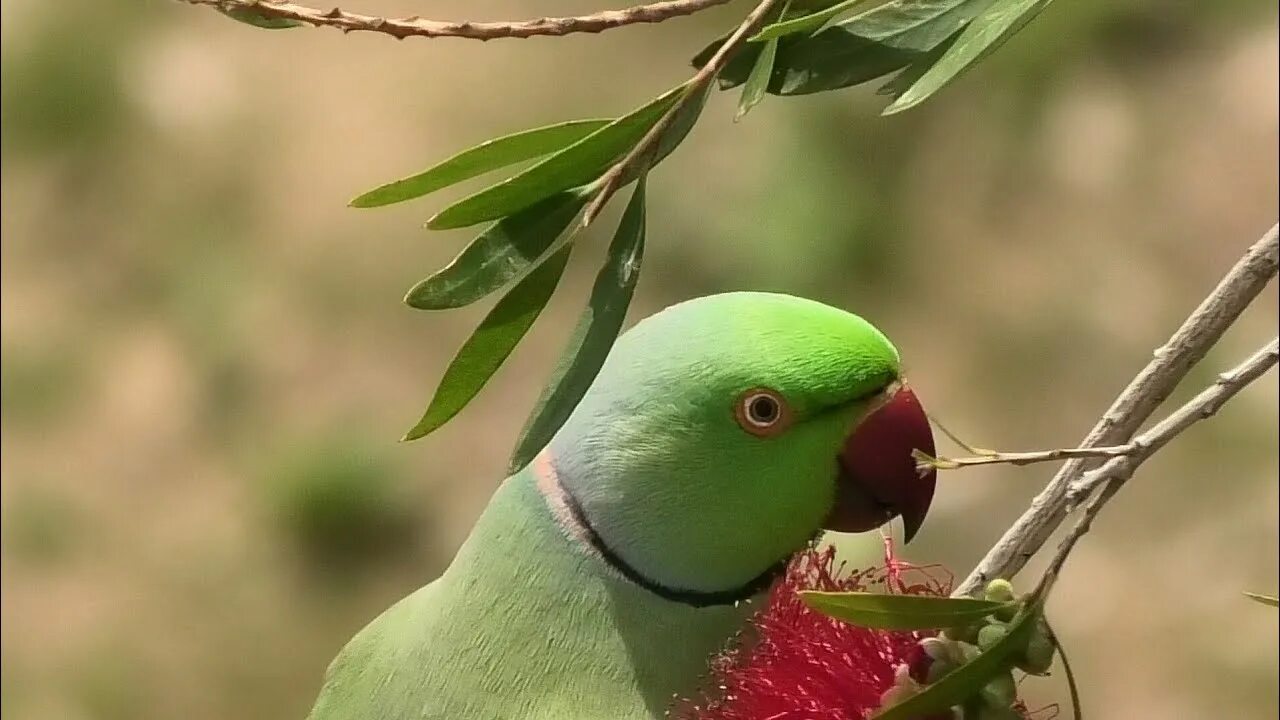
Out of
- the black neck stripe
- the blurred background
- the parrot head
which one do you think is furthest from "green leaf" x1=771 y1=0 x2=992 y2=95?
the blurred background

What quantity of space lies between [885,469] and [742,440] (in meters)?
0.06

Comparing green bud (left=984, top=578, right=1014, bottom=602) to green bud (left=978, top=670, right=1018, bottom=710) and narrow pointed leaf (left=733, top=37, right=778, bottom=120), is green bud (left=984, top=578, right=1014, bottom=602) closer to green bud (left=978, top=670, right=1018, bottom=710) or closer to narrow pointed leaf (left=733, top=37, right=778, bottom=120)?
green bud (left=978, top=670, right=1018, bottom=710)

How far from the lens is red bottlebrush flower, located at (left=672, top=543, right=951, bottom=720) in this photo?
383 millimetres

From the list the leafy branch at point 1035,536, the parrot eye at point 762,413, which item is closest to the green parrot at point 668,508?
the parrot eye at point 762,413

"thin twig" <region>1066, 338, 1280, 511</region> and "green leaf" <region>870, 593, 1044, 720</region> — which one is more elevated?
"thin twig" <region>1066, 338, 1280, 511</region>

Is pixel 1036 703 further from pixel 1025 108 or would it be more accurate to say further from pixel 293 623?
pixel 293 623

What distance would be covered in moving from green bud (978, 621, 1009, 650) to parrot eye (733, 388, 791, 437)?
0.14 meters

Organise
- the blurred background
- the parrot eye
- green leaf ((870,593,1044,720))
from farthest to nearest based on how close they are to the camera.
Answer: the blurred background
the parrot eye
green leaf ((870,593,1044,720))

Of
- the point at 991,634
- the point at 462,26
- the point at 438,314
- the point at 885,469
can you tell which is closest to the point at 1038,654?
the point at 991,634

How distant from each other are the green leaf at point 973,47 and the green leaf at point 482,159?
3.9 inches

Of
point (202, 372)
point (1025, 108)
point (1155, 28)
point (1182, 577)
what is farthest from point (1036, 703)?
point (202, 372)

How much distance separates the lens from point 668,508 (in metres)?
0.49

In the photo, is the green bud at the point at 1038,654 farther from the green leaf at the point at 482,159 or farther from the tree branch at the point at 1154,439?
the green leaf at the point at 482,159

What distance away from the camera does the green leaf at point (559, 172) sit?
1.21 ft
